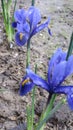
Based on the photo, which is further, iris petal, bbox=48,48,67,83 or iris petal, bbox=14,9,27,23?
iris petal, bbox=14,9,27,23

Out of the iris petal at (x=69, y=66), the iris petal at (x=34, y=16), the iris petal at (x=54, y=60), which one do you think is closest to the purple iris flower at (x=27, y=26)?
the iris petal at (x=34, y=16)

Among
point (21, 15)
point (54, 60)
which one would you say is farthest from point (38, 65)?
point (54, 60)

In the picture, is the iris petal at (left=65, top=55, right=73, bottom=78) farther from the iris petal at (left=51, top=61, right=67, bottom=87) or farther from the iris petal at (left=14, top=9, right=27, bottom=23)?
the iris petal at (left=14, top=9, right=27, bottom=23)

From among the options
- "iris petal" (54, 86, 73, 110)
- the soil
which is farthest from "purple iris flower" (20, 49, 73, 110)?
the soil

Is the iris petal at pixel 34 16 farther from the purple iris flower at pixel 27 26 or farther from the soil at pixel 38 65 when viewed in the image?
the soil at pixel 38 65

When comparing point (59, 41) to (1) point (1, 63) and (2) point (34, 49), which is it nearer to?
(2) point (34, 49)

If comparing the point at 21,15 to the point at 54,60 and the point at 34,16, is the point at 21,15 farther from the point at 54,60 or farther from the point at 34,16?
the point at 54,60
